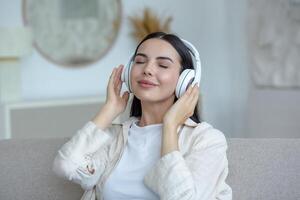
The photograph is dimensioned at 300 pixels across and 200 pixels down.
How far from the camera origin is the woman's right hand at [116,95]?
1.67 metres

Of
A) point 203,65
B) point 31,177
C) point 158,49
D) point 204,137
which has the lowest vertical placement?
point 203,65

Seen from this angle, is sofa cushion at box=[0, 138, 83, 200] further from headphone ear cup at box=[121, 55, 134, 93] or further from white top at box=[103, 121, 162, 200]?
headphone ear cup at box=[121, 55, 134, 93]

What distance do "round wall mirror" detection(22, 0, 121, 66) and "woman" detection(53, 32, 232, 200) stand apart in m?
2.51

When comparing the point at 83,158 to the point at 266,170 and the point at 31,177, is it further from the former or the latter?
the point at 266,170

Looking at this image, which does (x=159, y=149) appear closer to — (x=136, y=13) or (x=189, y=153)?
(x=189, y=153)

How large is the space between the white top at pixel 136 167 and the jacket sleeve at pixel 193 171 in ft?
0.16

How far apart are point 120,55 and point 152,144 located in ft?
9.16

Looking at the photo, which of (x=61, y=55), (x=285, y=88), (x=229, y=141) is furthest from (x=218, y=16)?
(x=229, y=141)

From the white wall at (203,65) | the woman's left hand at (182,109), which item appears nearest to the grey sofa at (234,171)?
Result: the woman's left hand at (182,109)

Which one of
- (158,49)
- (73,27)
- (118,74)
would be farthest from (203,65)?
(158,49)

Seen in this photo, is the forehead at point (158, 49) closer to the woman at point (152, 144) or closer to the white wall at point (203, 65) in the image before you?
the woman at point (152, 144)

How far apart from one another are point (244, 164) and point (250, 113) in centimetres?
246

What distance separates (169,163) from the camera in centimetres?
139

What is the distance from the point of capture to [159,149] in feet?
5.01
